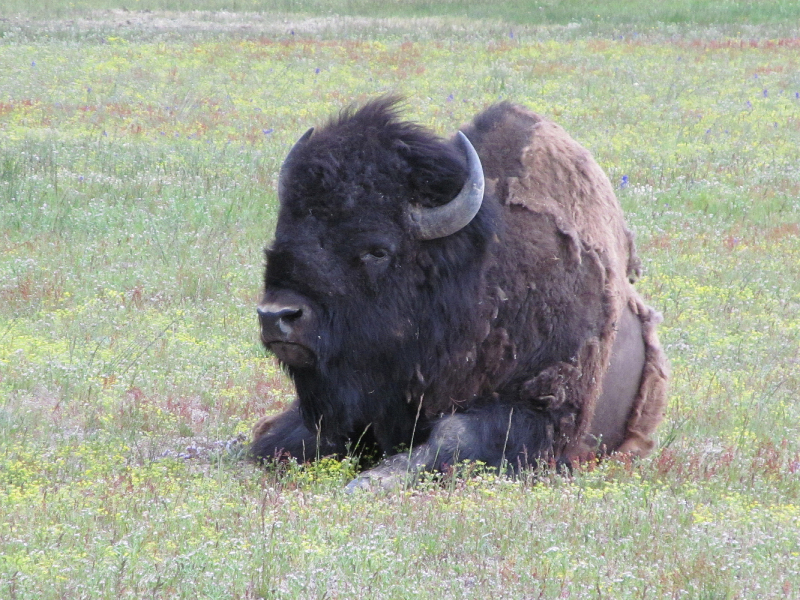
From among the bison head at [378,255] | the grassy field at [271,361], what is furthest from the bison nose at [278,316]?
the grassy field at [271,361]

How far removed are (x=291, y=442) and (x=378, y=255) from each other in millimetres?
1205

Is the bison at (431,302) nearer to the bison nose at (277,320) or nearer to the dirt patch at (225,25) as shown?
the bison nose at (277,320)

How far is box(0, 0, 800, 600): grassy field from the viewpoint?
155 inches

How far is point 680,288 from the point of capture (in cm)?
1011

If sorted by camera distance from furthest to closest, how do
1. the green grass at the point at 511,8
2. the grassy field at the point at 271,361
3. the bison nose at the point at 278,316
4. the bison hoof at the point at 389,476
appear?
1. the green grass at the point at 511,8
2. the bison hoof at the point at 389,476
3. the bison nose at the point at 278,316
4. the grassy field at the point at 271,361

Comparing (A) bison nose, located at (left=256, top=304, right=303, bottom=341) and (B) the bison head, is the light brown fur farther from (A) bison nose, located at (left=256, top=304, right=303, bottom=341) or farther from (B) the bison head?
(A) bison nose, located at (left=256, top=304, right=303, bottom=341)

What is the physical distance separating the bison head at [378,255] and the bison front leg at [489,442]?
310 mm

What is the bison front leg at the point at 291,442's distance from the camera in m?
5.87

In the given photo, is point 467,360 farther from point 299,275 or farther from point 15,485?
point 15,485

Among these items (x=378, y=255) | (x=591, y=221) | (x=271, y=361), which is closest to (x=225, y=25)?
(x=271, y=361)

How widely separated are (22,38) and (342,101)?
11383 millimetres

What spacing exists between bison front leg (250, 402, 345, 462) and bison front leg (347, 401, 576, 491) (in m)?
0.43

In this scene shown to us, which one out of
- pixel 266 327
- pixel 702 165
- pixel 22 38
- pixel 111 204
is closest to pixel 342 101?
pixel 702 165

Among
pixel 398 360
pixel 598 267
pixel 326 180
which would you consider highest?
pixel 326 180
